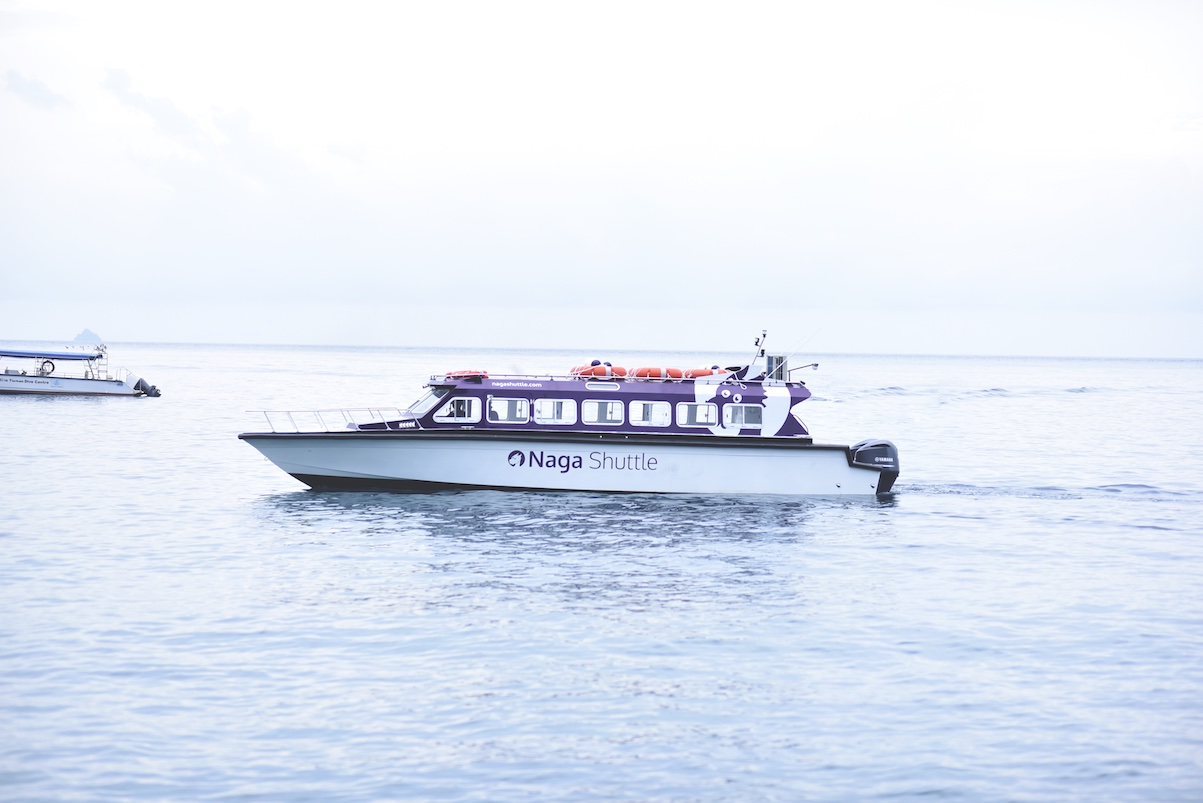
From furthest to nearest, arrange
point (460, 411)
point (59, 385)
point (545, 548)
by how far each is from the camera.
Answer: point (59, 385) < point (460, 411) < point (545, 548)

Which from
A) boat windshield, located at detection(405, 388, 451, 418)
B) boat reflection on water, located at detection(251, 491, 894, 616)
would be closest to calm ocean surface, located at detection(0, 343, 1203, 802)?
boat reflection on water, located at detection(251, 491, 894, 616)

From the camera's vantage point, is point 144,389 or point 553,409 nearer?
point 553,409

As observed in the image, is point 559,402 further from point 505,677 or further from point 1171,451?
point 1171,451

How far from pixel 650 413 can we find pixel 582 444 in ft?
7.71

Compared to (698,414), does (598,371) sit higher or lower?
higher

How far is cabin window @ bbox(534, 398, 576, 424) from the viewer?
32.7m

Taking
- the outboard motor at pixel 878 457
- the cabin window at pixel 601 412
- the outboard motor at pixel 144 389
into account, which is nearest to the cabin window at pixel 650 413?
→ the cabin window at pixel 601 412

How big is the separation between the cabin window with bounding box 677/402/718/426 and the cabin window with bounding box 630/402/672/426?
35 cm

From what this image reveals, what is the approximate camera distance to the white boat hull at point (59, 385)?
82.1 m

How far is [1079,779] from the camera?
12.9 meters

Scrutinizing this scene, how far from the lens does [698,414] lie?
A: 32.8 meters

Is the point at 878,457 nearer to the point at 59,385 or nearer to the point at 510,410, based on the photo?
the point at 510,410

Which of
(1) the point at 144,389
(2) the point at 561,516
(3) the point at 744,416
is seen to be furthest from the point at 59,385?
(3) the point at 744,416

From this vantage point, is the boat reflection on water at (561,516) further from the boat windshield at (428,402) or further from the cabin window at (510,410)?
the boat windshield at (428,402)
